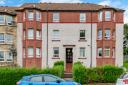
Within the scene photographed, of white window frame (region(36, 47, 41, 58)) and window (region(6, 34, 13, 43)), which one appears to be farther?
window (region(6, 34, 13, 43))

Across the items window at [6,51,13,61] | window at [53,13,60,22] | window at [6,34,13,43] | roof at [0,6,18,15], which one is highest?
roof at [0,6,18,15]

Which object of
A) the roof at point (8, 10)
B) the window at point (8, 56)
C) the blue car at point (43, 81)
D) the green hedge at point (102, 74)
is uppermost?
the roof at point (8, 10)

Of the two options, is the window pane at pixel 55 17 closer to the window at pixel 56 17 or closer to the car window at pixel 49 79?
the window at pixel 56 17

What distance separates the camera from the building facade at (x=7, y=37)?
2611 inches

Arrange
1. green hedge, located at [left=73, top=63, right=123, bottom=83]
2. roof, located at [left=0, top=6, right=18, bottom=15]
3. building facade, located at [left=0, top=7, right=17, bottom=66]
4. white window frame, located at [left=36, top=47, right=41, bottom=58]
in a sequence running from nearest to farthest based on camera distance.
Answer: green hedge, located at [left=73, top=63, right=123, bottom=83] < building facade, located at [left=0, top=7, right=17, bottom=66] < white window frame, located at [left=36, top=47, right=41, bottom=58] < roof, located at [left=0, top=6, right=18, bottom=15]

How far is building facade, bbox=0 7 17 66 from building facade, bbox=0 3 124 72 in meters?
0.92

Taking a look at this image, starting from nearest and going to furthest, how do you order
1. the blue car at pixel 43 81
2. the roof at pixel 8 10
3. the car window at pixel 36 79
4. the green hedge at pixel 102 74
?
the blue car at pixel 43 81 < the car window at pixel 36 79 < the green hedge at pixel 102 74 < the roof at pixel 8 10

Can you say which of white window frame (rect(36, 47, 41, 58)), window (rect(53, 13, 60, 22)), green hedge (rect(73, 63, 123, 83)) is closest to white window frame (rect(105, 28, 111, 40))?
window (rect(53, 13, 60, 22))

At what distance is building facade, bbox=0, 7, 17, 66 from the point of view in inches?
2611

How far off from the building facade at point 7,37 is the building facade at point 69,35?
92cm

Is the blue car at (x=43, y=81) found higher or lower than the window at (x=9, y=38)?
lower

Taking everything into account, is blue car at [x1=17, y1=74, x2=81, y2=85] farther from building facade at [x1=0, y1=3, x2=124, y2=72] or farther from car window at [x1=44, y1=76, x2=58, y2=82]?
building facade at [x1=0, y1=3, x2=124, y2=72]

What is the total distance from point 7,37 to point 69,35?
1010 cm

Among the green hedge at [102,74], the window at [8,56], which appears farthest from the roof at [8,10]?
the green hedge at [102,74]
